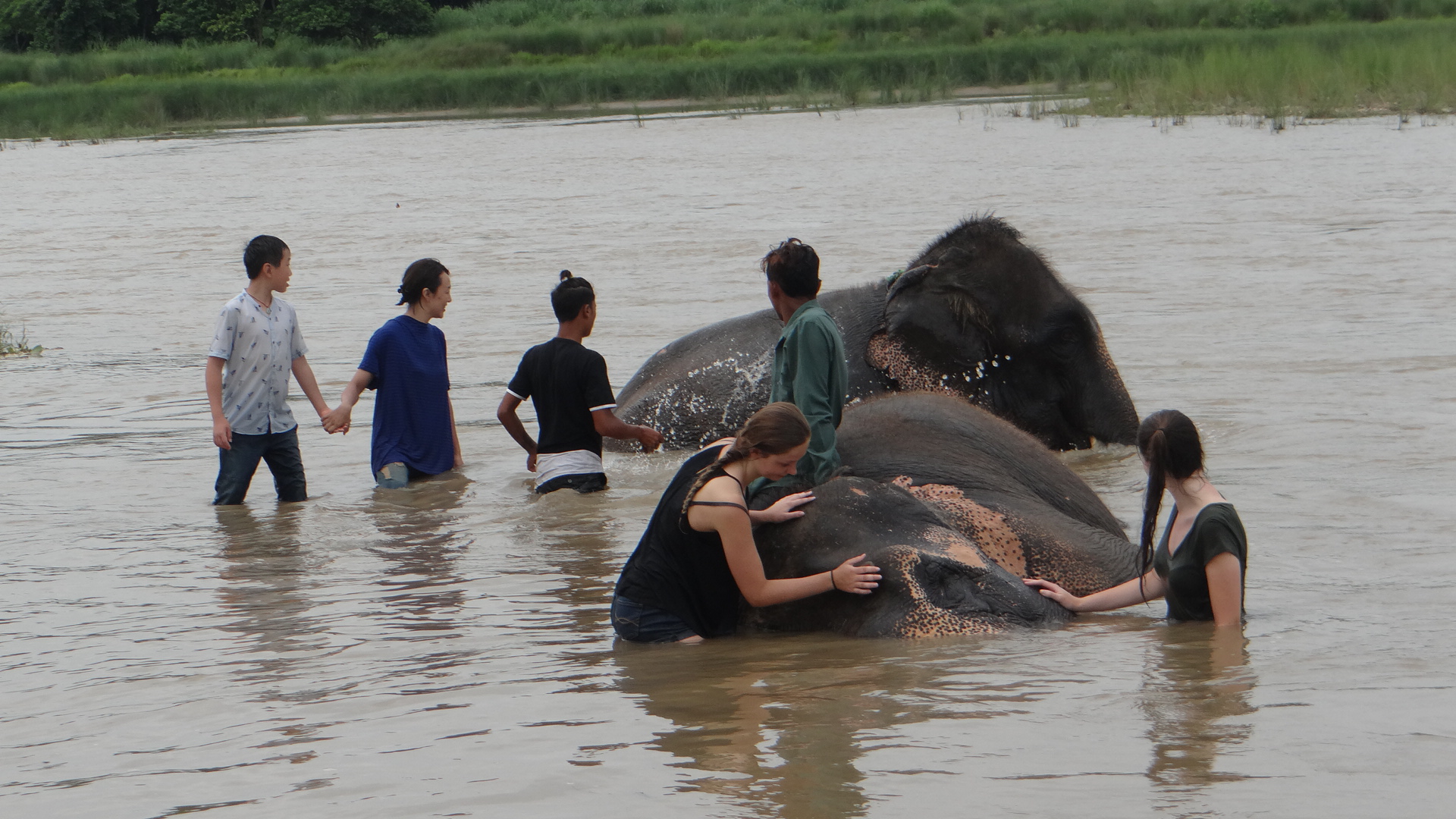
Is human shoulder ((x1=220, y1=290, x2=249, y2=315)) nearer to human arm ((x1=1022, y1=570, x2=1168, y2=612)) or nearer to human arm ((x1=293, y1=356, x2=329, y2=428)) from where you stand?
human arm ((x1=293, y1=356, x2=329, y2=428))

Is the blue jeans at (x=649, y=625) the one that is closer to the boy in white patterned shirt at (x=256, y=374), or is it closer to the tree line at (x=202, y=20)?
the boy in white patterned shirt at (x=256, y=374)

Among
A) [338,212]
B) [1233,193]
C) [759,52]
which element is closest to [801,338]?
[1233,193]

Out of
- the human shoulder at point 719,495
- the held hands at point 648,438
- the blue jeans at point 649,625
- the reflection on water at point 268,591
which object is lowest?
the reflection on water at point 268,591

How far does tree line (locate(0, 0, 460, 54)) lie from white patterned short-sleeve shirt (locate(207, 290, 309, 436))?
53258 mm

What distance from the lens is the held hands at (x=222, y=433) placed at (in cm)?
736

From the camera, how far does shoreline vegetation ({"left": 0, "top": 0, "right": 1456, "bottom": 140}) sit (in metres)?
29.2

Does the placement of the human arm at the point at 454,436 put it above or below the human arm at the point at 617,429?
below

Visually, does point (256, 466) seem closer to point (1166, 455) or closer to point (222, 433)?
point (222, 433)

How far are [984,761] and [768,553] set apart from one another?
4.17 ft

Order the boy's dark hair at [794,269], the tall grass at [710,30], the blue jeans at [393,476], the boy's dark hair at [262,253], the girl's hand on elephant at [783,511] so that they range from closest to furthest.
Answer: the girl's hand on elephant at [783,511], the boy's dark hair at [794,269], the boy's dark hair at [262,253], the blue jeans at [393,476], the tall grass at [710,30]

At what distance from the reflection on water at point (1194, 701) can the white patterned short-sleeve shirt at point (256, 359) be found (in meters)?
4.22

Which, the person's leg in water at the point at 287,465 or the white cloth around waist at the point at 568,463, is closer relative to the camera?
the white cloth around waist at the point at 568,463

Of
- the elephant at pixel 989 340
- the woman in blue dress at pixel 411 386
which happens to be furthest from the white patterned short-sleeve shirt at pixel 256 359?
the elephant at pixel 989 340

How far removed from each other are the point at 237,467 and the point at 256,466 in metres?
0.09
